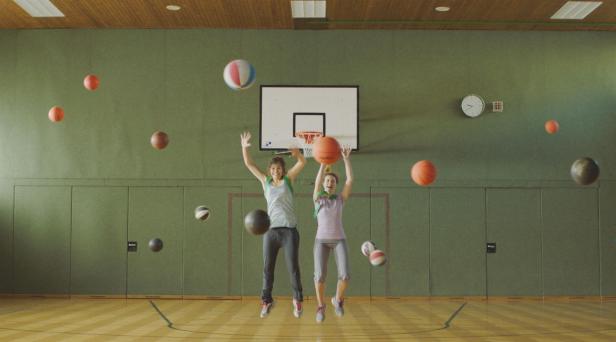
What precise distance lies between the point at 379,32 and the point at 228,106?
9.35 ft

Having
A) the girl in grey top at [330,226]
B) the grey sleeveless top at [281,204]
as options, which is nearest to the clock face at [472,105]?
the girl in grey top at [330,226]

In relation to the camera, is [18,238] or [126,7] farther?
[18,238]

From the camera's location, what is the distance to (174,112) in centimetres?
1138

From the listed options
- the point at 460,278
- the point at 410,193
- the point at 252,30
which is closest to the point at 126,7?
the point at 252,30

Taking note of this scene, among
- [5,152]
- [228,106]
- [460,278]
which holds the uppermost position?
[228,106]

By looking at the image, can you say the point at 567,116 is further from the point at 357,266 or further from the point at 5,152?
the point at 5,152

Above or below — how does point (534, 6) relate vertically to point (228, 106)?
above

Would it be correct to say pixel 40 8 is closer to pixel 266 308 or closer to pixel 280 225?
pixel 280 225

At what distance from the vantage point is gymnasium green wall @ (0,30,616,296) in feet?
36.7

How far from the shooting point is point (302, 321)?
8.31 meters

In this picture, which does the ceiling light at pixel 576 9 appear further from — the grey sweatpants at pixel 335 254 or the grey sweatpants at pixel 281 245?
the grey sweatpants at pixel 281 245

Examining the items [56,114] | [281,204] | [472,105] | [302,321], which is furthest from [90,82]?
[472,105]

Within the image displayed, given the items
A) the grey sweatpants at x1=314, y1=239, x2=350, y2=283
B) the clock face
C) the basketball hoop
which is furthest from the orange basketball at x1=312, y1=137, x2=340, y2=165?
the clock face

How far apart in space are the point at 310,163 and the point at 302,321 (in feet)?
11.4
